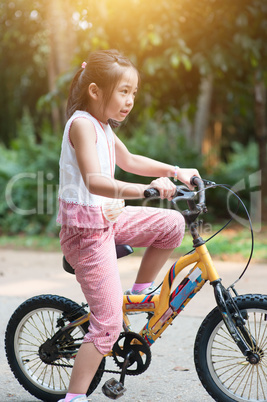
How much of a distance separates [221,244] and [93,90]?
5.41 metres

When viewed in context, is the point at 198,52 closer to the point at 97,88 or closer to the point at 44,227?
the point at 44,227

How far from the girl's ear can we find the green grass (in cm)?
459

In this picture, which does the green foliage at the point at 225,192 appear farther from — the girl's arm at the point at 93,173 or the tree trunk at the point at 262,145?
the girl's arm at the point at 93,173

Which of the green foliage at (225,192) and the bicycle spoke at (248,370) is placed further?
the green foliage at (225,192)

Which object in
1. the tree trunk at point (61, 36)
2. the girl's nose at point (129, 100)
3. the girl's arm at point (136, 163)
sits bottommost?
the girl's arm at point (136, 163)

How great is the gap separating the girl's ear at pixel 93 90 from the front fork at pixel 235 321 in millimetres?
1042

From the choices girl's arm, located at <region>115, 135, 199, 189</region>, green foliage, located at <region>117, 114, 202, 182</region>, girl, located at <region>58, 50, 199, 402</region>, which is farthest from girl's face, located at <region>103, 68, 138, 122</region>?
green foliage, located at <region>117, 114, 202, 182</region>

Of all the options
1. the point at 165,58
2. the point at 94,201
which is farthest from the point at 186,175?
the point at 165,58

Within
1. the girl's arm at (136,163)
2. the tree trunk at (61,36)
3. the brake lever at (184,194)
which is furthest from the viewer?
the tree trunk at (61,36)

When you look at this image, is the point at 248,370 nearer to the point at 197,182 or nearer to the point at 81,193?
the point at 197,182

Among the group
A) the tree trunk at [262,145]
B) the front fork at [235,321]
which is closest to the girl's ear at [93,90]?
the front fork at [235,321]

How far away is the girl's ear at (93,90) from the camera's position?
2498mm

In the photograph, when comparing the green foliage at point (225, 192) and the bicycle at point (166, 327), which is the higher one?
the bicycle at point (166, 327)

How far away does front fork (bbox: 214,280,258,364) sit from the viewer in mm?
2416
